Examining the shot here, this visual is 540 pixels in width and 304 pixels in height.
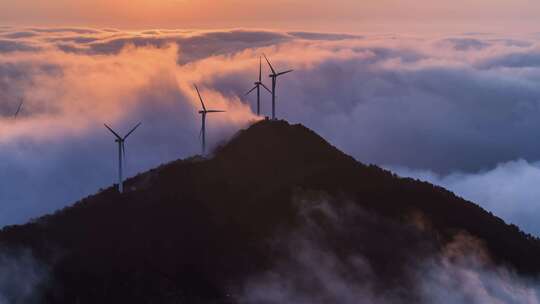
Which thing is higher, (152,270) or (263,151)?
(263,151)

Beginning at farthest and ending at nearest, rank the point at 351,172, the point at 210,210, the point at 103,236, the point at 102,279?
the point at 351,172 → the point at 210,210 → the point at 103,236 → the point at 102,279

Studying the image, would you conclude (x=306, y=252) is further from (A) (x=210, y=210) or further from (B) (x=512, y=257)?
(B) (x=512, y=257)

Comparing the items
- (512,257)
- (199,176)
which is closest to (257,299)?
(199,176)

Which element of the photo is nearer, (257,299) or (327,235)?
(257,299)

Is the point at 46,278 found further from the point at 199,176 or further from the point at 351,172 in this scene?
the point at 351,172

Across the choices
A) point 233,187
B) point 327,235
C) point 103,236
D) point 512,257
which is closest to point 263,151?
point 233,187

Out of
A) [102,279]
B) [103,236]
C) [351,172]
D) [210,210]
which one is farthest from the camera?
[351,172]

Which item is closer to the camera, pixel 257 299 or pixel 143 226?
pixel 257 299
